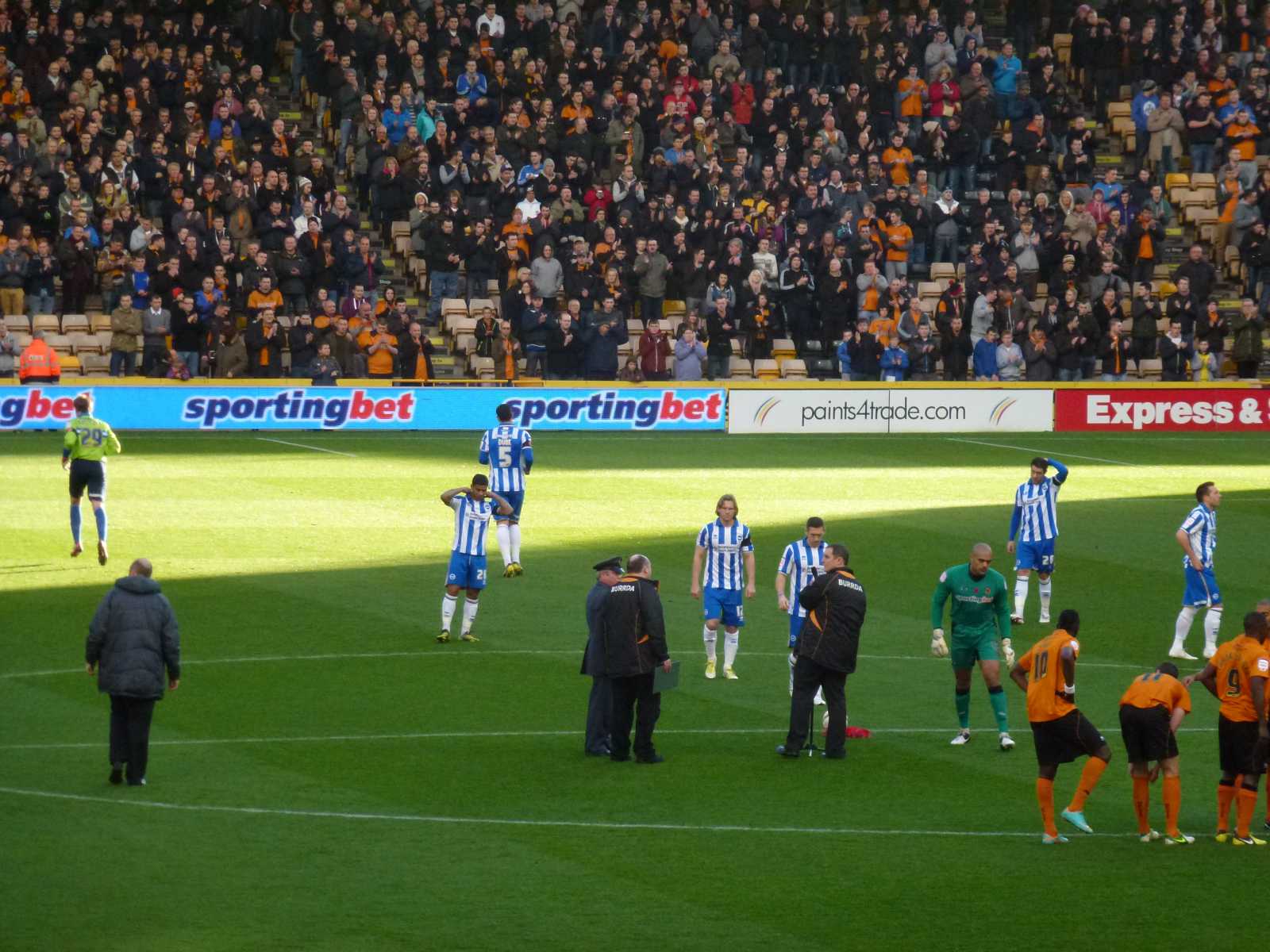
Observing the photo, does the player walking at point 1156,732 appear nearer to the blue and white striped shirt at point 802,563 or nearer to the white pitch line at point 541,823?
the white pitch line at point 541,823

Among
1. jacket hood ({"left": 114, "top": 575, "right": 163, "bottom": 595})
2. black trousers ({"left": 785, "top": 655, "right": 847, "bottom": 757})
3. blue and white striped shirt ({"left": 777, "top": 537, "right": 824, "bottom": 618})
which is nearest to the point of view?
jacket hood ({"left": 114, "top": 575, "right": 163, "bottom": 595})

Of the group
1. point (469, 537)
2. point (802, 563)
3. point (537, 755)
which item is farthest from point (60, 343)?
point (537, 755)

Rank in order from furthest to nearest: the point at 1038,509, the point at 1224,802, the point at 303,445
Answer: the point at 303,445
the point at 1038,509
the point at 1224,802

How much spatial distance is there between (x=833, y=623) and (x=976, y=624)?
1628mm

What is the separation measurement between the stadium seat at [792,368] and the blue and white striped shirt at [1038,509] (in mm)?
19901

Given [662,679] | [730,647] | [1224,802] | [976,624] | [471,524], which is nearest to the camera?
[1224,802]

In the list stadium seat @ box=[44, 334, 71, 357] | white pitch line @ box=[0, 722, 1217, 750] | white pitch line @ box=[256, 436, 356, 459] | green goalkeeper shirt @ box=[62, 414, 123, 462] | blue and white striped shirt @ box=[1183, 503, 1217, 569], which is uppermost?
stadium seat @ box=[44, 334, 71, 357]

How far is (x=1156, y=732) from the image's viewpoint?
1423 cm

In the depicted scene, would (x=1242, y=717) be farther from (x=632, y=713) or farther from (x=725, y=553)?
(x=725, y=553)

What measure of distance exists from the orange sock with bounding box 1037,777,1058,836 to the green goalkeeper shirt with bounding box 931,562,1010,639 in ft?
10.8

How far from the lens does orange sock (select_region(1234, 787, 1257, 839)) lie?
47.8ft

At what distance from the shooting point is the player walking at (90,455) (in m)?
25.8

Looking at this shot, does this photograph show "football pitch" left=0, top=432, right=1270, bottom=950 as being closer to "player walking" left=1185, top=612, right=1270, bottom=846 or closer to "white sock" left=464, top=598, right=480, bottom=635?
"player walking" left=1185, top=612, right=1270, bottom=846

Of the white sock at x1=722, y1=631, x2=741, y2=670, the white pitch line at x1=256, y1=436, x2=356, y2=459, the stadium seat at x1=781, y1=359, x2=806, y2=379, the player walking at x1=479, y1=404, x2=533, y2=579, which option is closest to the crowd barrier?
the white pitch line at x1=256, y1=436, x2=356, y2=459
